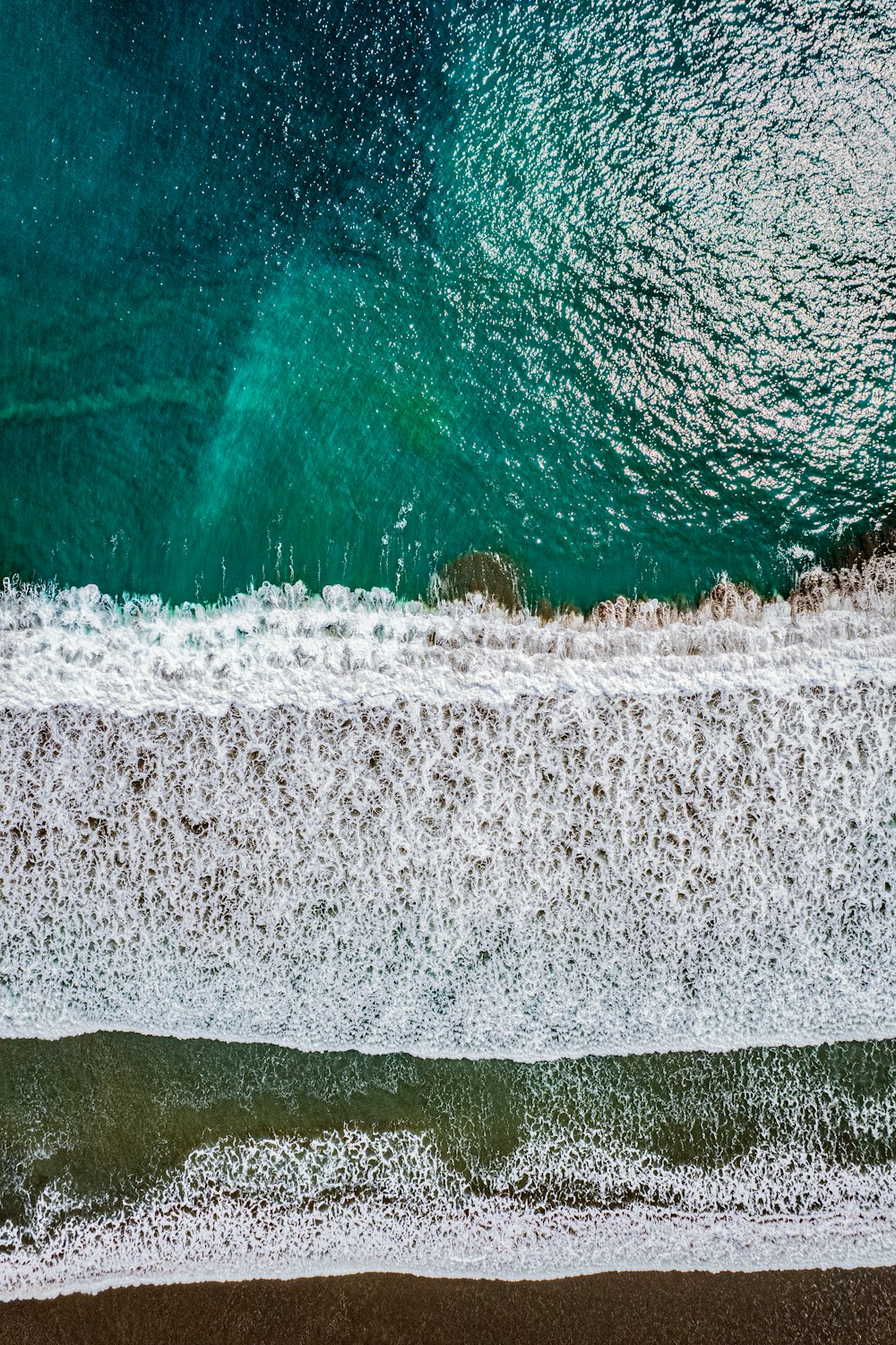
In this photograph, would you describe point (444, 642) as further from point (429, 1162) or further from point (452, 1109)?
point (429, 1162)

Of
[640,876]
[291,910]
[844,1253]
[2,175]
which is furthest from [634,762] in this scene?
[2,175]

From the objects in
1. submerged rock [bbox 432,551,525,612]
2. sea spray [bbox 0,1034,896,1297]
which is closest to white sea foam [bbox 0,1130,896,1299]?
sea spray [bbox 0,1034,896,1297]

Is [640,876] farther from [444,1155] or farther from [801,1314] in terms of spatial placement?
[801,1314]

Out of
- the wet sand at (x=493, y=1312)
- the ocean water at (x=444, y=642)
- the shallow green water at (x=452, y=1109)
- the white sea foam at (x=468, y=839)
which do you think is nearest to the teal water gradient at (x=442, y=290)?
the ocean water at (x=444, y=642)

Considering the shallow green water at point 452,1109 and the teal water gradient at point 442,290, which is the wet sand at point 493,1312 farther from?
the teal water gradient at point 442,290

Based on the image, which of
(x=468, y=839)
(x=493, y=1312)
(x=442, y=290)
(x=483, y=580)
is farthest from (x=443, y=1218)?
(x=442, y=290)

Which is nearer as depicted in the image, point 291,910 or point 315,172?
point 291,910
